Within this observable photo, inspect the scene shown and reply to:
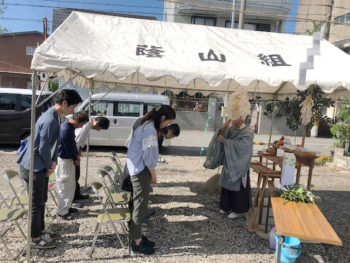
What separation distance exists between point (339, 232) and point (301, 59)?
2.49 meters

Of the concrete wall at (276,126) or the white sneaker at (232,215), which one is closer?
the white sneaker at (232,215)

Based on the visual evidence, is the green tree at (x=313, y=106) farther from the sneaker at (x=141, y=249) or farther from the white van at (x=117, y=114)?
the white van at (x=117, y=114)

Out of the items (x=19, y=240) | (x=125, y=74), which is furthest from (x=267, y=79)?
(x=19, y=240)

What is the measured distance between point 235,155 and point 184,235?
4.20 ft

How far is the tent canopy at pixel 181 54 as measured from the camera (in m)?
2.79

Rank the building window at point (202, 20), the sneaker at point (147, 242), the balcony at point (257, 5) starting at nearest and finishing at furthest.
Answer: the sneaker at point (147, 242) → the balcony at point (257, 5) → the building window at point (202, 20)

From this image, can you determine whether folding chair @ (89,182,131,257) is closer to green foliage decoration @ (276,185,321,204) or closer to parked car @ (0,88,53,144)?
green foliage decoration @ (276,185,321,204)

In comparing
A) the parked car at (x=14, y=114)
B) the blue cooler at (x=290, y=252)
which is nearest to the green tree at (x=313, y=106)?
the blue cooler at (x=290, y=252)

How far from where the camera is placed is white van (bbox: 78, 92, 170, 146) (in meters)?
8.29

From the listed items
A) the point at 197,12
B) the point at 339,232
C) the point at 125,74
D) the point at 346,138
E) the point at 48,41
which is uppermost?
the point at 197,12

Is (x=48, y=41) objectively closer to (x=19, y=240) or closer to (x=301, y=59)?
(x=19, y=240)

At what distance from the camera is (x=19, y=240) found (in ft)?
9.78

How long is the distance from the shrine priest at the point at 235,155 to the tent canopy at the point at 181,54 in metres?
0.66

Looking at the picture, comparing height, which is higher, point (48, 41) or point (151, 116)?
point (48, 41)
